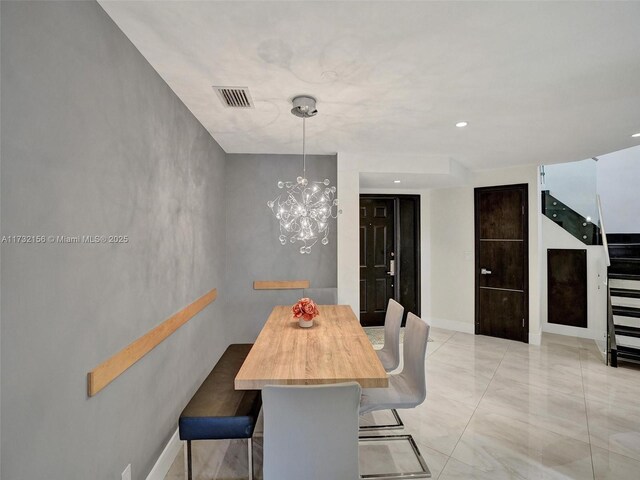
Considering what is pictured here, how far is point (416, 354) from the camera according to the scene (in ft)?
7.18

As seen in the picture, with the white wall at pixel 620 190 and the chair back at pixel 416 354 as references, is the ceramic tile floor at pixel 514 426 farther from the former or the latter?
the white wall at pixel 620 190

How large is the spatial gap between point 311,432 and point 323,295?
2302 mm

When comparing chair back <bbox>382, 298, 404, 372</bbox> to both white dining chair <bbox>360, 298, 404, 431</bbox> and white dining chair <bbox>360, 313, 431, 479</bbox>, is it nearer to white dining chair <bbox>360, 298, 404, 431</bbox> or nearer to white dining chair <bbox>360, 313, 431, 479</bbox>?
white dining chair <bbox>360, 298, 404, 431</bbox>

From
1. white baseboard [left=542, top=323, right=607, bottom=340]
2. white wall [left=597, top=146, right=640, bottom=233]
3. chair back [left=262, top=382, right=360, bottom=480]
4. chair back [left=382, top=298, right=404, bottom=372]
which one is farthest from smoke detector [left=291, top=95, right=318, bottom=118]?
white wall [left=597, top=146, right=640, bottom=233]

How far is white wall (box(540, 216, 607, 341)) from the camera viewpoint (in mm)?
4180

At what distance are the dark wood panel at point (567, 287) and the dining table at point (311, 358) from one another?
413cm

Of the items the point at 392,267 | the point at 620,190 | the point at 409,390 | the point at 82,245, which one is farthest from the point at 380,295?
the point at 82,245

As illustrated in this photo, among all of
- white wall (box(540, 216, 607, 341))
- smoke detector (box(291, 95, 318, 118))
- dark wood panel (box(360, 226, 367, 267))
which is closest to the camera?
smoke detector (box(291, 95, 318, 118))

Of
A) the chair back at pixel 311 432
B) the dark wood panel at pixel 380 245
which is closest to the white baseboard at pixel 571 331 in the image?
the dark wood panel at pixel 380 245

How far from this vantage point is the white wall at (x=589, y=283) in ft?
13.7

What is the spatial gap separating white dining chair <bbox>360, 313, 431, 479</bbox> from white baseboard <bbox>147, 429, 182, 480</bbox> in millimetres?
1340

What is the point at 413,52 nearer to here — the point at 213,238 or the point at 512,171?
the point at 213,238

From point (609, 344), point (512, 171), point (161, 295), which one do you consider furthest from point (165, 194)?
point (609, 344)

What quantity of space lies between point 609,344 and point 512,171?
2.53m
